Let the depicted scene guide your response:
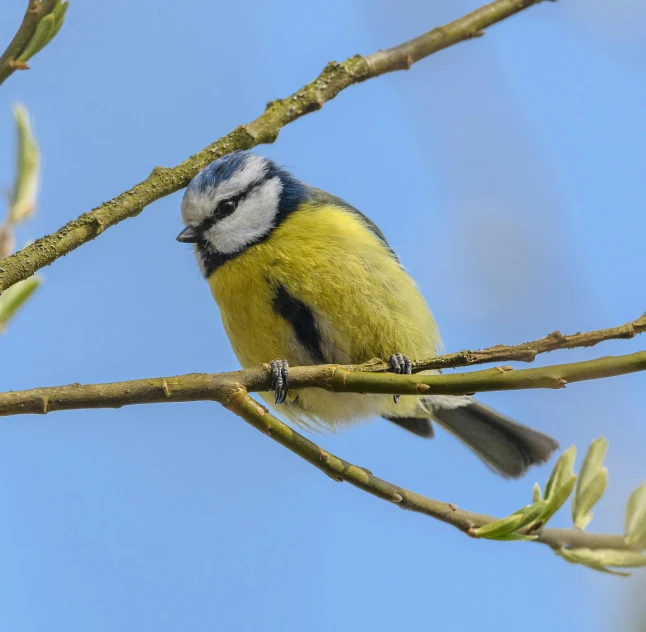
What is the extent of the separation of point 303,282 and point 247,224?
1.43 feet

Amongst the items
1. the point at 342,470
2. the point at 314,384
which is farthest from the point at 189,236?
the point at 342,470

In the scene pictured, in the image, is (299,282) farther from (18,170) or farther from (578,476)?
(578,476)

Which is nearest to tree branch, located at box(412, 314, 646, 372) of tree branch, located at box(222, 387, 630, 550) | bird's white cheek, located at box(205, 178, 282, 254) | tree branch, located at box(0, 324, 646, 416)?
tree branch, located at box(0, 324, 646, 416)

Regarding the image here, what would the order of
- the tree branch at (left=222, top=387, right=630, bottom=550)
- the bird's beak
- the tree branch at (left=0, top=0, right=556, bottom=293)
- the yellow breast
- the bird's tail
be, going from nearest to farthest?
the tree branch at (left=222, top=387, right=630, bottom=550) → the tree branch at (left=0, top=0, right=556, bottom=293) → the yellow breast → the bird's beak → the bird's tail

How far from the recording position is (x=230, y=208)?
308 cm

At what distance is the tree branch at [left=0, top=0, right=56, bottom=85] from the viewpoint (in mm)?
1343

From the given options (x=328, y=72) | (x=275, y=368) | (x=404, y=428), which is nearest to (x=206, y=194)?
(x=328, y=72)

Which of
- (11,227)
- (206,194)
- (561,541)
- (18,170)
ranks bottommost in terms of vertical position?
(561,541)

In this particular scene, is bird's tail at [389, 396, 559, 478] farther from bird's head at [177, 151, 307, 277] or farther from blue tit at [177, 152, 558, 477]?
bird's head at [177, 151, 307, 277]

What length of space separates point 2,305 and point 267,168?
188 centimetres

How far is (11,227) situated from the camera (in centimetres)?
179

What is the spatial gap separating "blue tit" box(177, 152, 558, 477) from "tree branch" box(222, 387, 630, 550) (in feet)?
2.43

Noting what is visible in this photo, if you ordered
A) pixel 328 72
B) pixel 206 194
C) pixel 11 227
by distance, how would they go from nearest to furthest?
pixel 11 227, pixel 328 72, pixel 206 194

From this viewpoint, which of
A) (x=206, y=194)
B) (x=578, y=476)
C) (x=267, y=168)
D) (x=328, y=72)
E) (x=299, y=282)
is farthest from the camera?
(x=267, y=168)
